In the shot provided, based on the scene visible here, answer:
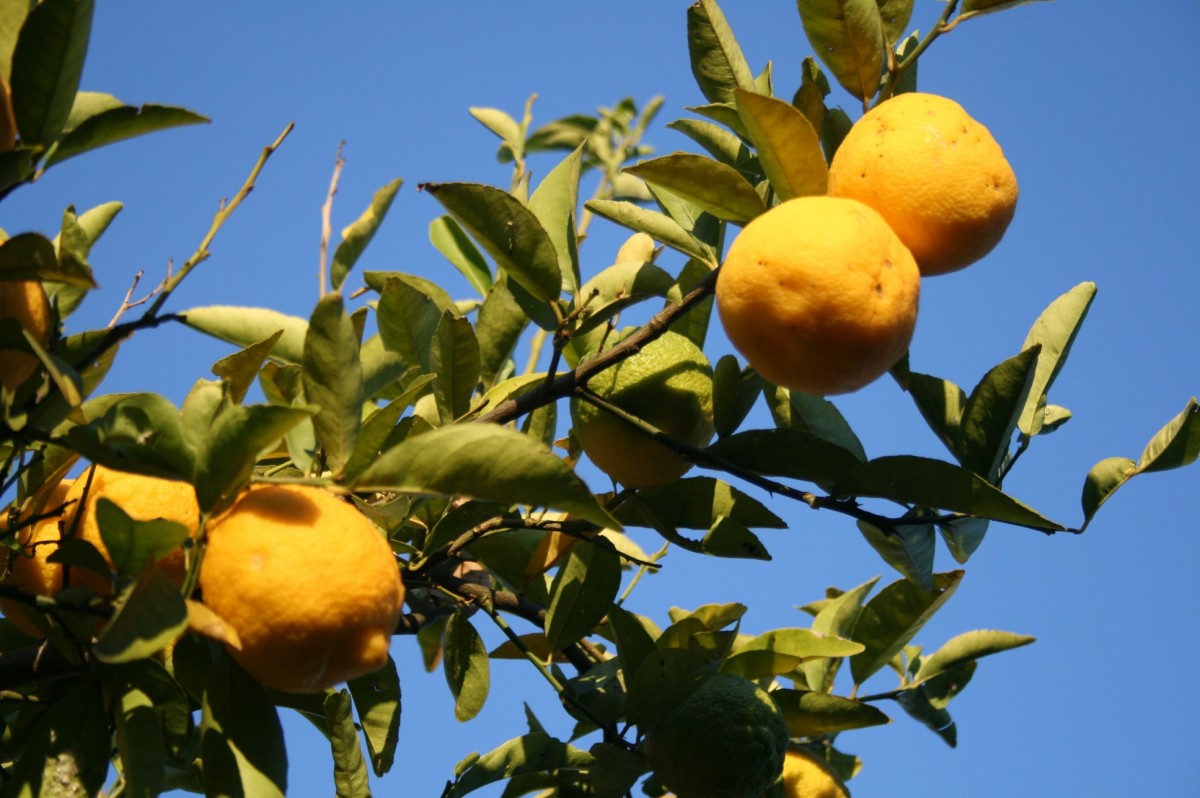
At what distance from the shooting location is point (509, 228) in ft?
4.31

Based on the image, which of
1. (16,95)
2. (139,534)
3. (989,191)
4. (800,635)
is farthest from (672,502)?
(16,95)

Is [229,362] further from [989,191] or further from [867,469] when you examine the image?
[989,191]

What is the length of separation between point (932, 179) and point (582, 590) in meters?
0.75

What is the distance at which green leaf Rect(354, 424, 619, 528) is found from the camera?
1.06 m

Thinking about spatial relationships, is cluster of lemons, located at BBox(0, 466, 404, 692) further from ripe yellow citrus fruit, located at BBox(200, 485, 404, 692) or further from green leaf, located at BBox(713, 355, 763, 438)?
green leaf, located at BBox(713, 355, 763, 438)

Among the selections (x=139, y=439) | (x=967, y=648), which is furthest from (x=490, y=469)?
(x=967, y=648)

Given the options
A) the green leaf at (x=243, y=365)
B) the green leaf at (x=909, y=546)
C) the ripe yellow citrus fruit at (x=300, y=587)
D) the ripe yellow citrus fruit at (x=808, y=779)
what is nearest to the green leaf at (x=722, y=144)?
the green leaf at (x=909, y=546)

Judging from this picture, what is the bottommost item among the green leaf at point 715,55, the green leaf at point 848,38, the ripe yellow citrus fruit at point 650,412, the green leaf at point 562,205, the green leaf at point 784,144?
the ripe yellow citrus fruit at point 650,412

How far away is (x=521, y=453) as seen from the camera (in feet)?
3.48

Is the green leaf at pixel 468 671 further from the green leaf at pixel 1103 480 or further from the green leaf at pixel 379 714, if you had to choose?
the green leaf at pixel 1103 480

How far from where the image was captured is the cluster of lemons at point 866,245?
1.16m

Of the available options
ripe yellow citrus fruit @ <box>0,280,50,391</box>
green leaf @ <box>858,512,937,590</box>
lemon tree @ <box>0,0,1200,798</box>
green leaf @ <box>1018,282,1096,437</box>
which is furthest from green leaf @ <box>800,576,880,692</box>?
ripe yellow citrus fruit @ <box>0,280,50,391</box>

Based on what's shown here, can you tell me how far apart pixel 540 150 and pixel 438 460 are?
2.93 metres

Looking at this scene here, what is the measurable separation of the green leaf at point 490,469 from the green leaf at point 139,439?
0.71 ft
